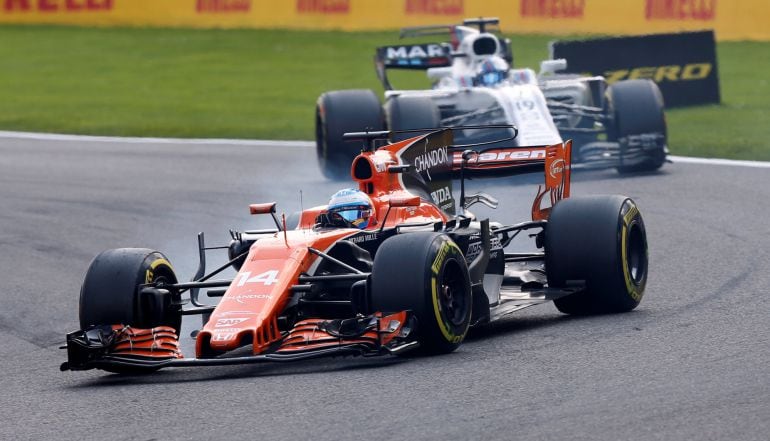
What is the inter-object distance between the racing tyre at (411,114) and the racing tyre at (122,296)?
847 cm

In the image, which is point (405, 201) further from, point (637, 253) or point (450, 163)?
point (637, 253)

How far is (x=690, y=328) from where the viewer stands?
893 cm

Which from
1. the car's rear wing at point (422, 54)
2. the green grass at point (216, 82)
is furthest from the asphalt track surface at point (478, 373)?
the green grass at point (216, 82)

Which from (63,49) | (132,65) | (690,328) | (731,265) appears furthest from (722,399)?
(63,49)

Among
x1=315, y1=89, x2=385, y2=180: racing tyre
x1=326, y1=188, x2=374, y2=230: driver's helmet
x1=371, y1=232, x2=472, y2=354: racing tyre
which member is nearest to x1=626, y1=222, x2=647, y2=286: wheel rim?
x1=326, y1=188, x2=374, y2=230: driver's helmet

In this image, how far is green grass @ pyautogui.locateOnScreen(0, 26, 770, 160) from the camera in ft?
73.9

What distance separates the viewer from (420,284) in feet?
26.7

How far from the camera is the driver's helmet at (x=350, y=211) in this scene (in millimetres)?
9289

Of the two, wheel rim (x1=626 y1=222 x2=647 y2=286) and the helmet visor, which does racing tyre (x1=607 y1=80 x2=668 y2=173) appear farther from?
the helmet visor

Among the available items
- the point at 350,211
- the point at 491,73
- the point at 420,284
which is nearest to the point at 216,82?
the point at 491,73

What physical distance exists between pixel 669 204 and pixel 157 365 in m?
7.95

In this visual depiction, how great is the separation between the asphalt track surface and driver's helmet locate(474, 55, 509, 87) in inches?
160

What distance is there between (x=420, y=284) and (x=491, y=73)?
10575 mm

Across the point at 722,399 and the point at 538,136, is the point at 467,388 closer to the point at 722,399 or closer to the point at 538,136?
the point at 722,399
